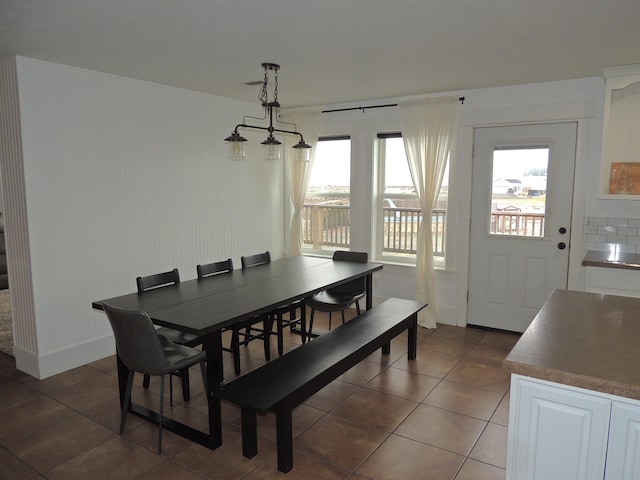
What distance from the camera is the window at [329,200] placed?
5629 mm

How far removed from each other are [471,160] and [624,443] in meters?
3.52

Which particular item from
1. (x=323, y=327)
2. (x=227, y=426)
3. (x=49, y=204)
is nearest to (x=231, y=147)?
(x=49, y=204)

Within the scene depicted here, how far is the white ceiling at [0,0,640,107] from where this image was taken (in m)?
2.41

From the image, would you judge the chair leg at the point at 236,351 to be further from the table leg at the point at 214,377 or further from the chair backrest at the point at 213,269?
the table leg at the point at 214,377

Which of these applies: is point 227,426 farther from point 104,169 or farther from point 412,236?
point 412,236

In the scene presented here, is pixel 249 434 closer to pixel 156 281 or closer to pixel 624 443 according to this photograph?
pixel 156 281

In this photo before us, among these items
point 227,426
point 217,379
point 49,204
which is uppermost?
point 49,204

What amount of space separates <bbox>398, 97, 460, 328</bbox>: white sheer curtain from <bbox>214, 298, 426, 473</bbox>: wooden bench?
55.7 inches

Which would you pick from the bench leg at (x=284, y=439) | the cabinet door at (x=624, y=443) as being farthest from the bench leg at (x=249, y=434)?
the cabinet door at (x=624, y=443)

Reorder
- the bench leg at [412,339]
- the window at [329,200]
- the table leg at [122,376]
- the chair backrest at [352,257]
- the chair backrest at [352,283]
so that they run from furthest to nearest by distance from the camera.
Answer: the window at [329,200] → the chair backrest at [352,257] → the chair backrest at [352,283] → the bench leg at [412,339] → the table leg at [122,376]

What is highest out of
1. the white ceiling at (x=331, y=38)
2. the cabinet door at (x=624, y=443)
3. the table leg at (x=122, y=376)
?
the white ceiling at (x=331, y=38)

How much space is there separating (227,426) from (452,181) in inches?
129

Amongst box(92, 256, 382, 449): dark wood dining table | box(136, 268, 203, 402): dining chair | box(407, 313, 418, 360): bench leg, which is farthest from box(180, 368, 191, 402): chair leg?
box(407, 313, 418, 360): bench leg

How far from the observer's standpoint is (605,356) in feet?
5.43
